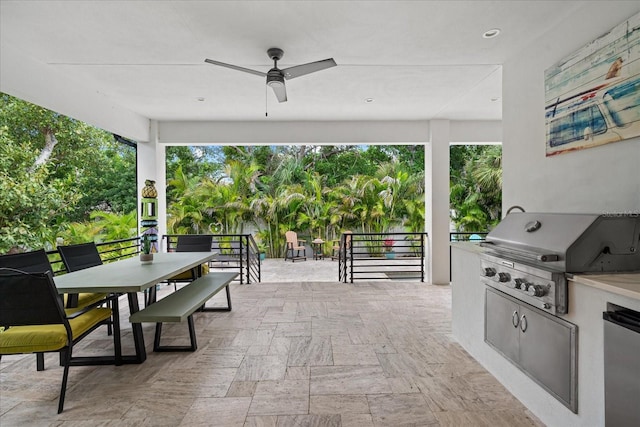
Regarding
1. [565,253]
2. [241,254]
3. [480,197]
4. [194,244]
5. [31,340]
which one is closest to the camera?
[565,253]

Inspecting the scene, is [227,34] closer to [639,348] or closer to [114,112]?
[114,112]

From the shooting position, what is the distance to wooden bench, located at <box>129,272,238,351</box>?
8.76 ft

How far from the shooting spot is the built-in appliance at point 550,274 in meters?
1.75

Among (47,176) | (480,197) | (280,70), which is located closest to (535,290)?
(280,70)

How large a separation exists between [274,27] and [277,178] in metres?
8.83

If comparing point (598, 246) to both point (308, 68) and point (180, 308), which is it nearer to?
point (308, 68)

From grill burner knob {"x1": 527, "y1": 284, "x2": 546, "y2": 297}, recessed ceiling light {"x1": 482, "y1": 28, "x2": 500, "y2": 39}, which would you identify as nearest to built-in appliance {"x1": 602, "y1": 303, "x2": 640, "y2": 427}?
grill burner knob {"x1": 527, "y1": 284, "x2": 546, "y2": 297}

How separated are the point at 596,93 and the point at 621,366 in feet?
Answer: 6.06

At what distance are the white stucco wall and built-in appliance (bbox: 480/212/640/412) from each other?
0.53m

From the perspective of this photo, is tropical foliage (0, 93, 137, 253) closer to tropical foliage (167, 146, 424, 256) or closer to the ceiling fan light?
tropical foliage (167, 146, 424, 256)

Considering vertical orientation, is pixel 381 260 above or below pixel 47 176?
below

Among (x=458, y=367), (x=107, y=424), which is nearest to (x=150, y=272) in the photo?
(x=107, y=424)

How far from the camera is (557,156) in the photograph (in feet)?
8.98

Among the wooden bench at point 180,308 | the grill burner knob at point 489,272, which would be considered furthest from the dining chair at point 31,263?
the grill burner knob at point 489,272
